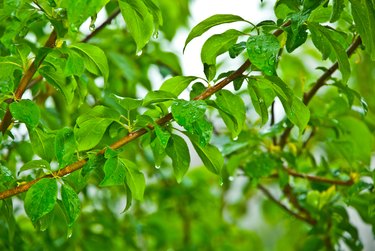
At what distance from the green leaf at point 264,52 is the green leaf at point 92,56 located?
0.18 metres

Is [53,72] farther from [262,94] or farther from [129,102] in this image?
[262,94]

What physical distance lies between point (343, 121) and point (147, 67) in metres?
0.41

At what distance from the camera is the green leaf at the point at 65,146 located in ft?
1.94

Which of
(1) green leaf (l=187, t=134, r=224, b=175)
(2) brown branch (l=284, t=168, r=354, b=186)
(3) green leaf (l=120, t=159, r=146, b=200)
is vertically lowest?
(2) brown branch (l=284, t=168, r=354, b=186)

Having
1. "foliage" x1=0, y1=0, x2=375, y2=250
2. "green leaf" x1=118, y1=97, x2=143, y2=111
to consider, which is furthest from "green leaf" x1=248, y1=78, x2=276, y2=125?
"green leaf" x1=118, y1=97, x2=143, y2=111

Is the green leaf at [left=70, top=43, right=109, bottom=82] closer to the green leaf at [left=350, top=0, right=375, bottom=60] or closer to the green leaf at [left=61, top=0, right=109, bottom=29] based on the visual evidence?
the green leaf at [left=61, top=0, right=109, bottom=29]

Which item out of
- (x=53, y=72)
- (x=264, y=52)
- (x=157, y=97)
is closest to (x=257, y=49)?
(x=264, y=52)

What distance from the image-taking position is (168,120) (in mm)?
592

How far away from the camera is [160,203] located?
4.85 feet

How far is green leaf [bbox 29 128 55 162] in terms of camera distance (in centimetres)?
65

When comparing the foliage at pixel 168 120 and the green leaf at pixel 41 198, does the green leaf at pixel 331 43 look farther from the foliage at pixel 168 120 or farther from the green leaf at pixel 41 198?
the green leaf at pixel 41 198

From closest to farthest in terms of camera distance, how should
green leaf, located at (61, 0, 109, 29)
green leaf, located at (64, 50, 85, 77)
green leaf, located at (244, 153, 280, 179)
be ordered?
green leaf, located at (61, 0, 109, 29) < green leaf, located at (64, 50, 85, 77) < green leaf, located at (244, 153, 280, 179)

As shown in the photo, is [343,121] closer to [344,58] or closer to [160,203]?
[344,58]

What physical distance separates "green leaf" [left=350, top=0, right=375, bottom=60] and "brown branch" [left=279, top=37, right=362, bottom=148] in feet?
→ 0.61
